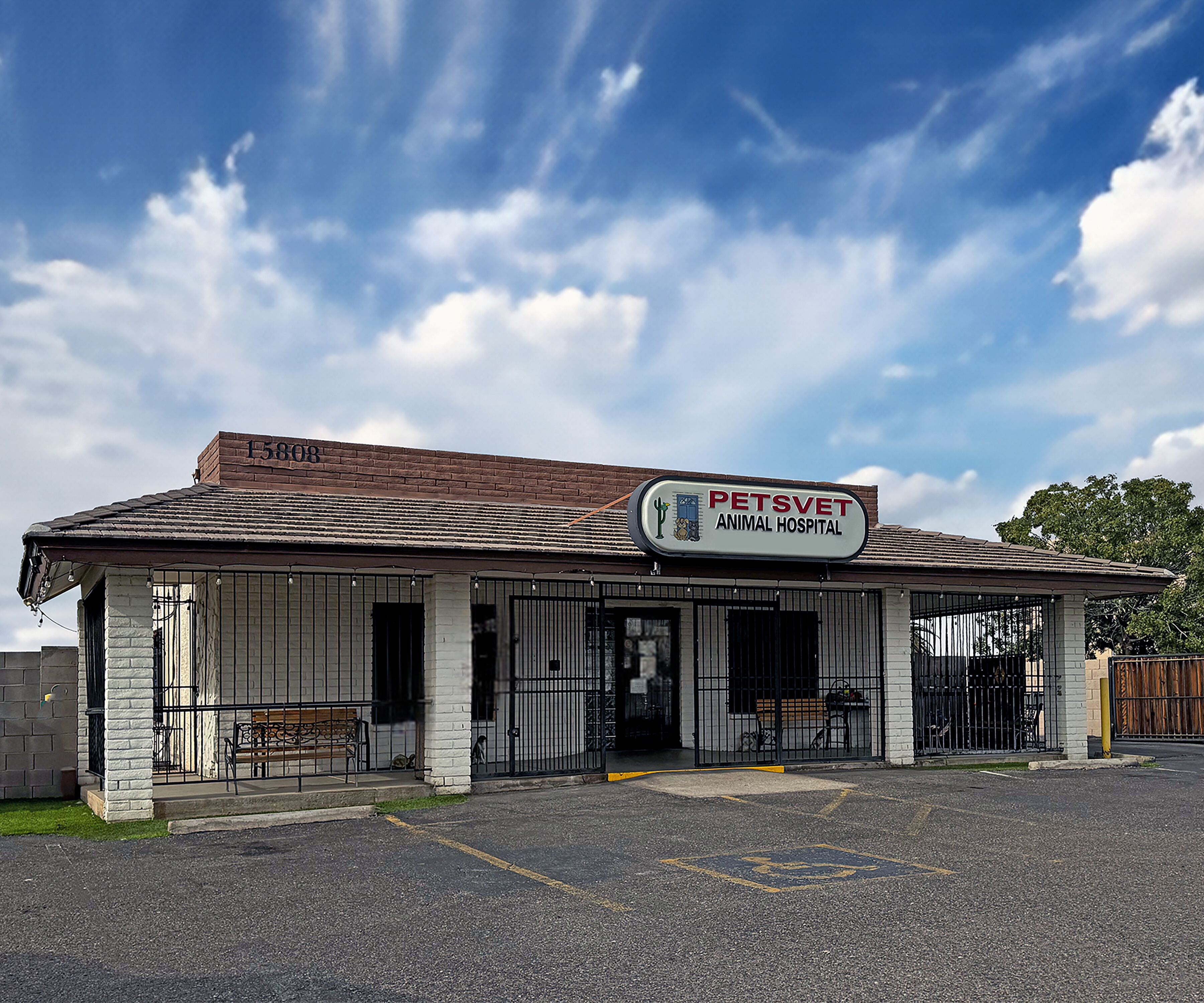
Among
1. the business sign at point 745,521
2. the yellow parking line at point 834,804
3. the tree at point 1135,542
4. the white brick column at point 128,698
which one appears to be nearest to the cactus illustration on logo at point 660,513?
the business sign at point 745,521

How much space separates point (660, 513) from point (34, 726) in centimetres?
880

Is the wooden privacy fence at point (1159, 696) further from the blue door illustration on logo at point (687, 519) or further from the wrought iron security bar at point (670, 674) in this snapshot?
the blue door illustration on logo at point (687, 519)

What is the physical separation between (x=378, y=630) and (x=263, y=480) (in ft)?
11.5

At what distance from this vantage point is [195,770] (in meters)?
14.8

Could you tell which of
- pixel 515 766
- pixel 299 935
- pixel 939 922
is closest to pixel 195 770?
pixel 515 766

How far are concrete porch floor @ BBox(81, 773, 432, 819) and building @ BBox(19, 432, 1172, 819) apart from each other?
0.17 metres

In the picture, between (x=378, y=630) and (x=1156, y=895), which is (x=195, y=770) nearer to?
(x=378, y=630)

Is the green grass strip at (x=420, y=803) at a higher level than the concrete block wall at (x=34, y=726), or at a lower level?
lower

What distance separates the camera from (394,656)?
1539cm

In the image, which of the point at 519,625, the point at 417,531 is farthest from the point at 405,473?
the point at 417,531

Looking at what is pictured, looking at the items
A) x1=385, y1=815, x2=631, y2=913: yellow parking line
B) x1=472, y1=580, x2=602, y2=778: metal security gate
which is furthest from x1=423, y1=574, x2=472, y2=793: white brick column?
x1=385, y1=815, x2=631, y2=913: yellow parking line

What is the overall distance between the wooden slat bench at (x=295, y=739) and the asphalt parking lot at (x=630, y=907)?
2018 mm

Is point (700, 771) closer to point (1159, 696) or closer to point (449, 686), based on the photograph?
point (449, 686)

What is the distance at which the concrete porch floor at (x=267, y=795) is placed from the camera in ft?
39.3
